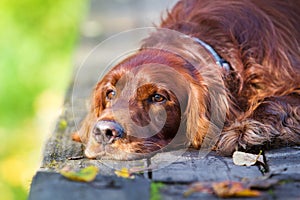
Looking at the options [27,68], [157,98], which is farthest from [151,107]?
[27,68]

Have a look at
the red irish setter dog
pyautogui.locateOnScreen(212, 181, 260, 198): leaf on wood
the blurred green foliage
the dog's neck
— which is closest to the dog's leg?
the red irish setter dog


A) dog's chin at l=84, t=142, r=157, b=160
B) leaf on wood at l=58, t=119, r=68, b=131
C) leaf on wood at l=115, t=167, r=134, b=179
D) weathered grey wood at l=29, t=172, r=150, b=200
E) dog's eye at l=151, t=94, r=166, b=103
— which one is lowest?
weathered grey wood at l=29, t=172, r=150, b=200

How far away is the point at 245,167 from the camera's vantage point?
2865 millimetres

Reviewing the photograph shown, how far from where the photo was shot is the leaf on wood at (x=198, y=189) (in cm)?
247

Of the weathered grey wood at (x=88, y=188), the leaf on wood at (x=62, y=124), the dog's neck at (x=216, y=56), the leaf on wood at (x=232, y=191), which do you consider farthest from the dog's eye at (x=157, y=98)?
the leaf on wood at (x=232, y=191)

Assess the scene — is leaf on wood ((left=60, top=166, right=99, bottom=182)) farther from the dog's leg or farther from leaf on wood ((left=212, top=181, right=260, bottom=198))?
the dog's leg

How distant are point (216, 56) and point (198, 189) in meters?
1.20

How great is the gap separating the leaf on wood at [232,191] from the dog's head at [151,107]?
2.26 feet

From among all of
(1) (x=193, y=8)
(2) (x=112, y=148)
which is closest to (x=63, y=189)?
(2) (x=112, y=148)

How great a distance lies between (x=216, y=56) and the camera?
11.7 ft

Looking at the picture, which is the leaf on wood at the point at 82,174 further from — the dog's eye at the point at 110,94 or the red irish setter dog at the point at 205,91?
the dog's eye at the point at 110,94

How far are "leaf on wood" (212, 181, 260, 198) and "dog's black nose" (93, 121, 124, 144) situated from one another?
0.70 m

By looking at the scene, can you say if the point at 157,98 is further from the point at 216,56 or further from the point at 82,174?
the point at 82,174

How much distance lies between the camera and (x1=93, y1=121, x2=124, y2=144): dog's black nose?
310cm
